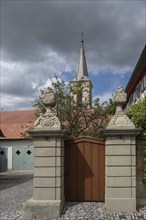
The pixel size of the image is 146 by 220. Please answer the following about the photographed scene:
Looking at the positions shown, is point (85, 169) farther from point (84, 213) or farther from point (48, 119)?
point (48, 119)

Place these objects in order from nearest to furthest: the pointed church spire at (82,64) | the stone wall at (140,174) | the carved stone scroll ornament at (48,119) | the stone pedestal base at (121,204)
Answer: the stone pedestal base at (121,204) → the carved stone scroll ornament at (48,119) → the stone wall at (140,174) → the pointed church spire at (82,64)

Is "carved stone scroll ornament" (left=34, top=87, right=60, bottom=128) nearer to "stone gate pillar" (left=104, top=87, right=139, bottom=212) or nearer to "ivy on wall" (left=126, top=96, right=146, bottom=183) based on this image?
"stone gate pillar" (left=104, top=87, right=139, bottom=212)

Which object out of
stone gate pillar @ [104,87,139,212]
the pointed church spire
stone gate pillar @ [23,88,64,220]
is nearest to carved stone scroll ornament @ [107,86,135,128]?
stone gate pillar @ [104,87,139,212]

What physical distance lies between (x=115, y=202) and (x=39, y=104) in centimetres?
1385

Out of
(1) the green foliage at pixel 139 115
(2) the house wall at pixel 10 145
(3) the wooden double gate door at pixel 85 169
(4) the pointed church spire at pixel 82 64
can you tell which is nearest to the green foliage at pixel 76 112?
(1) the green foliage at pixel 139 115

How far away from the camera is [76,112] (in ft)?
70.5

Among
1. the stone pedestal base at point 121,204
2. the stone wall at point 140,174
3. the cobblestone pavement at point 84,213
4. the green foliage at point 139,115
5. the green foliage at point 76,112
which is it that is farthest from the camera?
the green foliage at point 76,112

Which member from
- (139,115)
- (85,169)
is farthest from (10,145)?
(85,169)

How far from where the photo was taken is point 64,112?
20781 mm

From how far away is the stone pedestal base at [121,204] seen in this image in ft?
31.0

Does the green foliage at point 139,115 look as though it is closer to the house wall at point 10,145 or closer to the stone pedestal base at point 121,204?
the stone pedestal base at point 121,204

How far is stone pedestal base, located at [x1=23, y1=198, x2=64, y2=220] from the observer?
9055mm

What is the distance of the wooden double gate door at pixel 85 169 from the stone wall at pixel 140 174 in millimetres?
1070

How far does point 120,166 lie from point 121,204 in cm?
104
